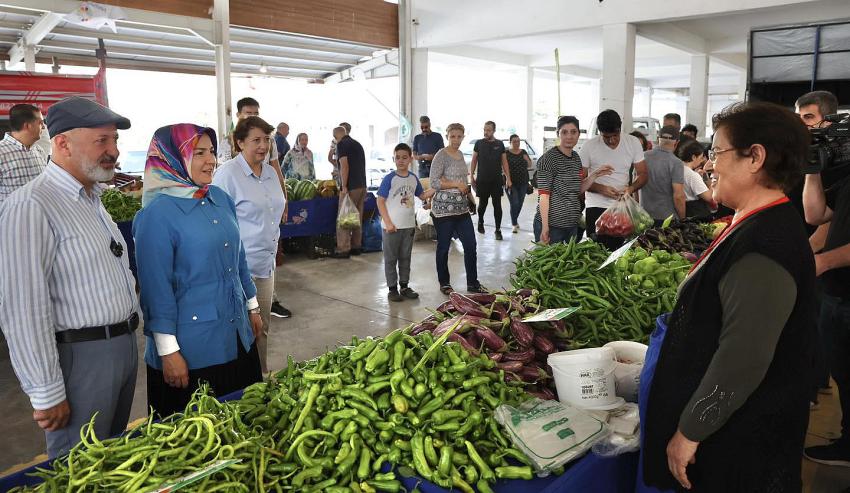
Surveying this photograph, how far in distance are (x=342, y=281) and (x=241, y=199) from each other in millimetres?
3683

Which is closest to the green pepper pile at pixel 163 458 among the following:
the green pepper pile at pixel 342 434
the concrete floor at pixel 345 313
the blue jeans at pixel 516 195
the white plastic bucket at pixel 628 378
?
the green pepper pile at pixel 342 434

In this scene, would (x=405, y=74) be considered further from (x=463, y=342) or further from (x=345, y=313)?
(x=463, y=342)

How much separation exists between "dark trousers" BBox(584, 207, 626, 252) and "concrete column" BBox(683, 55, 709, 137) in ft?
38.1

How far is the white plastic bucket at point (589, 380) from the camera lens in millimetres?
2338

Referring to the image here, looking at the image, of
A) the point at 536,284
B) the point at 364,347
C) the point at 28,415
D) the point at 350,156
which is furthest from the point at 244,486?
the point at 350,156

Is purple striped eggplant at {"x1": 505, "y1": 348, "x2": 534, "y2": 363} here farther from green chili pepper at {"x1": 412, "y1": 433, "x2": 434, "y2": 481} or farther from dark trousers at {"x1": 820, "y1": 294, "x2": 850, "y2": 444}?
dark trousers at {"x1": 820, "y1": 294, "x2": 850, "y2": 444}

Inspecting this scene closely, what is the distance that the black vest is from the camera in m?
1.64

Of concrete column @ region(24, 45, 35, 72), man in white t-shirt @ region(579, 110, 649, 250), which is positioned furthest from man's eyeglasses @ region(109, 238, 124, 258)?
concrete column @ region(24, 45, 35, 72)

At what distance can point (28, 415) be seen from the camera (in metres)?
4.00

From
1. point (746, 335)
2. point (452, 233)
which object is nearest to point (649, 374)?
point (746, 335)

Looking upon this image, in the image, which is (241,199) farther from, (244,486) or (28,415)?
(244,486)

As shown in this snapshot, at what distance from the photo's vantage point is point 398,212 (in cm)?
643

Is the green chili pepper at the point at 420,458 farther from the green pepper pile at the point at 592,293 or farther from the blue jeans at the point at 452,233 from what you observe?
the blue jeans at the point at 452,233

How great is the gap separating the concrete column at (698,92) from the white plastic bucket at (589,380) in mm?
15134
